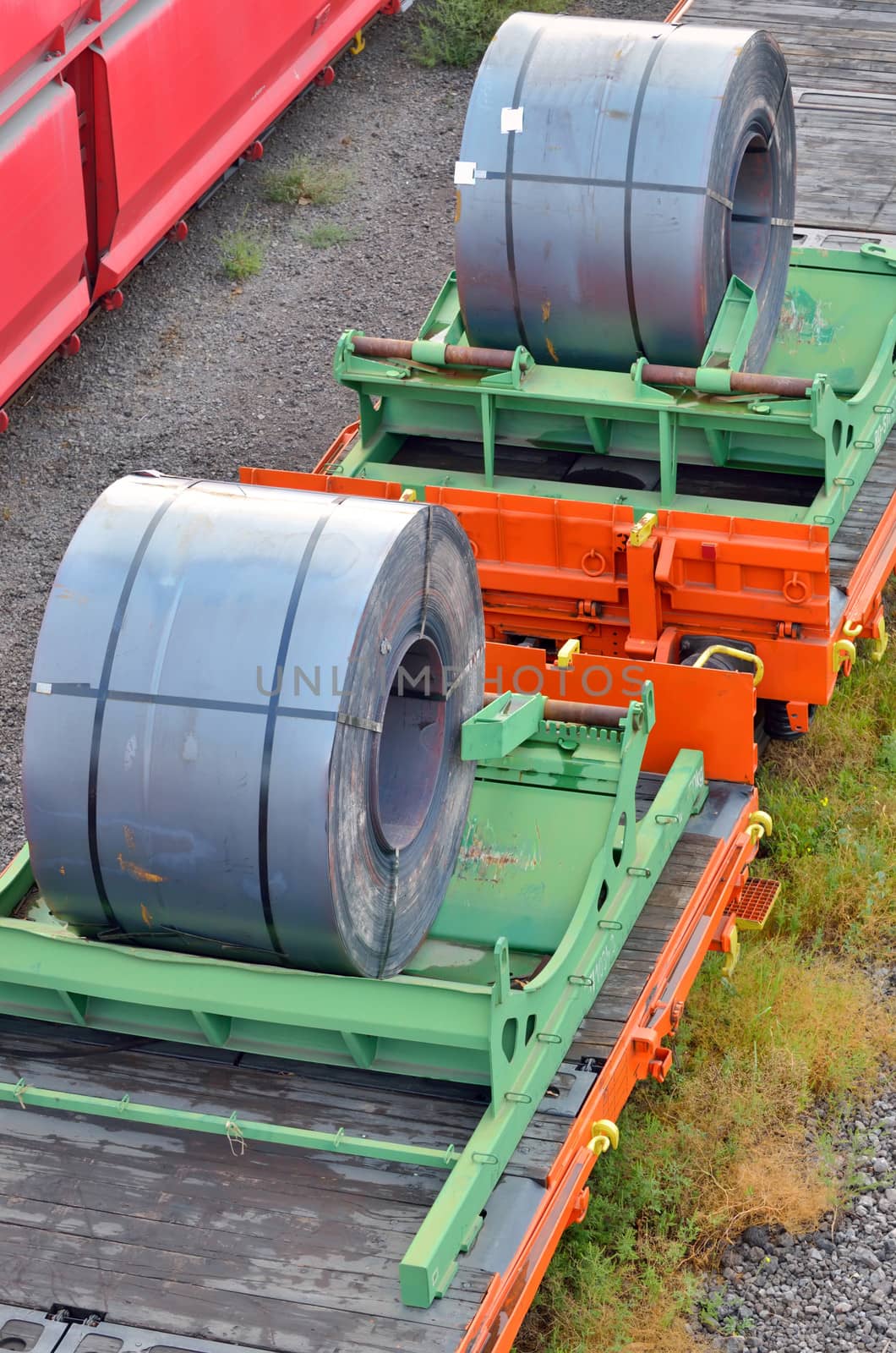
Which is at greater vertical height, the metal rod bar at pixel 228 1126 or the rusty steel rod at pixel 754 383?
the rusty steel rod at pixel 754 383

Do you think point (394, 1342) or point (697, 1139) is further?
point (697, 1139)

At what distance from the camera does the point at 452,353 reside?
847cm

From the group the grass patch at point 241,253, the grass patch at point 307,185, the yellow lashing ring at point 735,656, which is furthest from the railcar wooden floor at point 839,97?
the yellow lashing ring at point 735,656

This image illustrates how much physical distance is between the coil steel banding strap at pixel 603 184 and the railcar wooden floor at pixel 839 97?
2.50 meters

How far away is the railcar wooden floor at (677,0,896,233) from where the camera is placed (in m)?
11.4

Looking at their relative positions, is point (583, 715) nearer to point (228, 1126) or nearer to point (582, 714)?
point (582, 714)

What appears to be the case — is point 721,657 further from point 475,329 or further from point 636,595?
point 475,329

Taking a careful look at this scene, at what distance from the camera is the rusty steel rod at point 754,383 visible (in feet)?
26.7

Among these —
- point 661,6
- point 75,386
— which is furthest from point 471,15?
point 75,386

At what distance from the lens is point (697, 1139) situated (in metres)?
6.67

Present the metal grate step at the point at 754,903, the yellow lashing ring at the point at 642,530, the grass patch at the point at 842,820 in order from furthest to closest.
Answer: the yellow lashing ring at the point at 642,530 < the grass patch at the point at 842,820 < the metal grate step at the point at 754,903

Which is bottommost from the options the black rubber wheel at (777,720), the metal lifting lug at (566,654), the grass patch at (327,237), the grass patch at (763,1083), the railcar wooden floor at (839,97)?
the grass patch at (763,1083)

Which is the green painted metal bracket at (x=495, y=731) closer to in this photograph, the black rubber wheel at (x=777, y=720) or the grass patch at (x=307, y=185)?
the black rubber wheel at (x=777, y=720)

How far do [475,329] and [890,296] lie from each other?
80.6 inches
